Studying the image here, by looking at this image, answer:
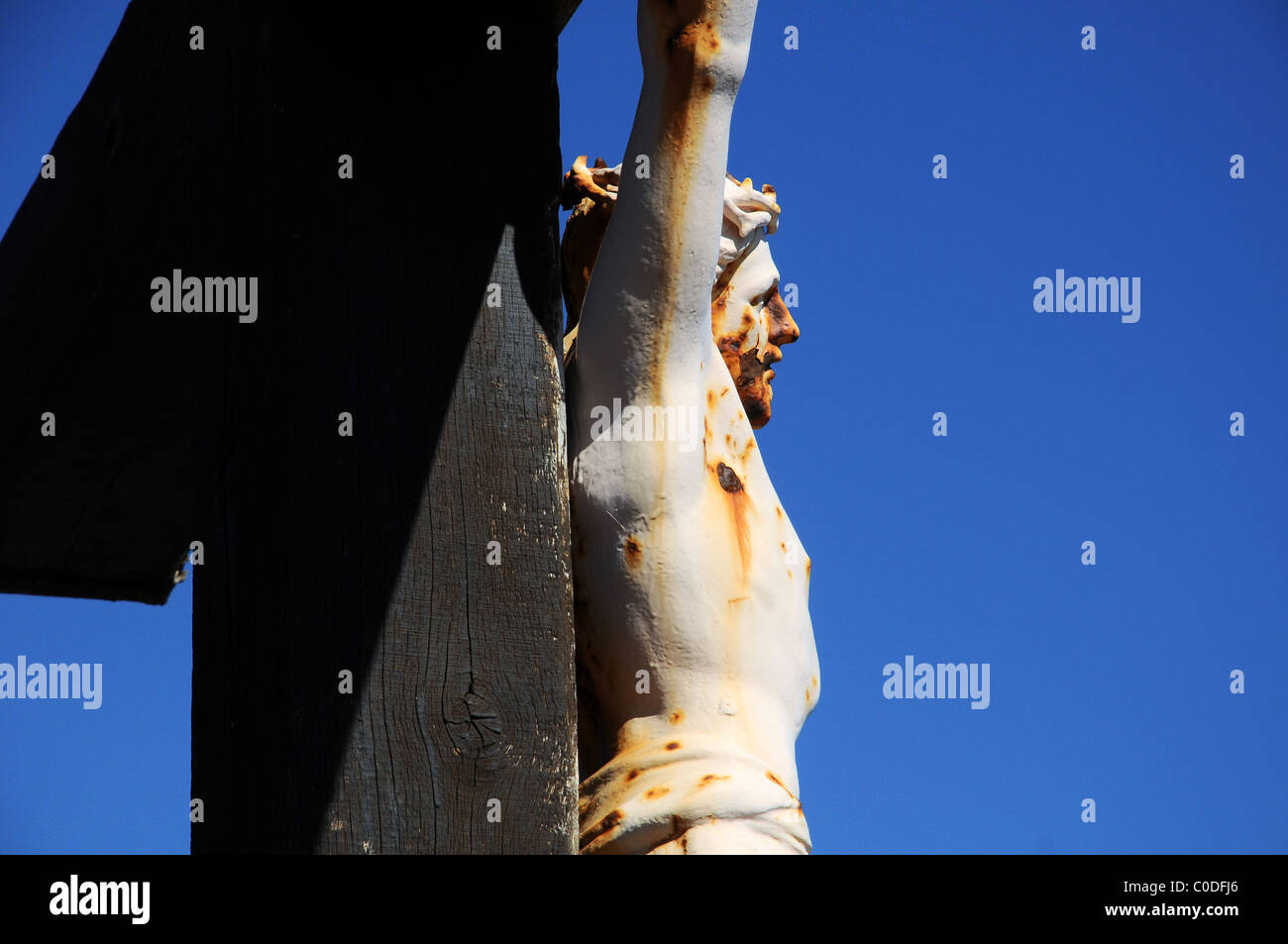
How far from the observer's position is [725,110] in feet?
6.68

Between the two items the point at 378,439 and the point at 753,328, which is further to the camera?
the point at 753,328

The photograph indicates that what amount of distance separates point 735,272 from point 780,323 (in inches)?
5.0

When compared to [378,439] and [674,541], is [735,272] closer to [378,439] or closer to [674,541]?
[674,541]

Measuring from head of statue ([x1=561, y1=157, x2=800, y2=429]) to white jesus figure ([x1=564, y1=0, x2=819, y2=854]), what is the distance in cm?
37

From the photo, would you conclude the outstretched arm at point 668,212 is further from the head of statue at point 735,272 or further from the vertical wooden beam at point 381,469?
the head of statue at point 735,272

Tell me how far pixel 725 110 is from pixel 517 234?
319 mm

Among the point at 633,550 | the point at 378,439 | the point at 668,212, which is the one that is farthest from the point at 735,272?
the point at 378,439

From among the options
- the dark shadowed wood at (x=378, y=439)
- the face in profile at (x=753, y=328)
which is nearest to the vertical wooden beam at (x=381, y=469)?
the dark shadowed wood at (x=378, y=439)

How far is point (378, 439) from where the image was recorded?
5.90ft

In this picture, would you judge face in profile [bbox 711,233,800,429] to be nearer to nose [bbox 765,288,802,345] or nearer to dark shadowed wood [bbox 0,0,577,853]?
nose [bbox 765,288,802,345]

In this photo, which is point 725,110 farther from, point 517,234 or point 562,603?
point 562,603

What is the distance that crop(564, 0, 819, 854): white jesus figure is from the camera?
6.61 feet
